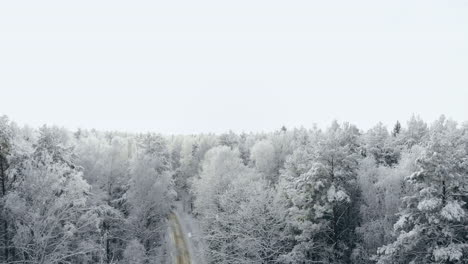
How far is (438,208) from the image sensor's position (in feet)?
74.1

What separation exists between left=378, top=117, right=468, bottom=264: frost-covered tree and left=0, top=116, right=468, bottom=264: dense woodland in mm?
70

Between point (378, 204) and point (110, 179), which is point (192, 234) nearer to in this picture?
point (110, 179)

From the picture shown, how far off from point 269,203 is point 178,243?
→ 21111 mm

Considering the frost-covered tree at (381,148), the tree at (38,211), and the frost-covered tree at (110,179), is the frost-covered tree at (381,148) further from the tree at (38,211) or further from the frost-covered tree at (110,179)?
the tree at (38,211)

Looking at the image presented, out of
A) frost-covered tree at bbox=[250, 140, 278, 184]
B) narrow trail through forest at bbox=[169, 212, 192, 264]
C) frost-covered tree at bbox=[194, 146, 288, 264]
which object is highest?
frost-covered tree at bbox=[250, 140, 278, 184]

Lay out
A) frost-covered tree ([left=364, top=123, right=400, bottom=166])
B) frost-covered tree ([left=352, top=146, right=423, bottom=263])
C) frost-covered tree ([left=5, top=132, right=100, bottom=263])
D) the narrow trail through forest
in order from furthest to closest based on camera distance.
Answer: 1. frost-covered tree ([left=364, top=123, right=400, bottom=166])
2. the narrow trail through forest
3. frost-covered tree ([left=352, top=146, right=423, bottom=263])
4. frost-covered tree ([left=5, top=132, right=100, bottom=263])

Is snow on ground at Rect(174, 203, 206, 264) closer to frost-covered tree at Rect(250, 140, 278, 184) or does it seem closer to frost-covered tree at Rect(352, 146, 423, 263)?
frost-covered tree at Rect(250, 140, 278, 184)

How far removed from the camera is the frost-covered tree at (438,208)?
21.7 meters

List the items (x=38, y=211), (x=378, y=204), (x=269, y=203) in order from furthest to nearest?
(x=269, y=203), (x=378, y=204), (x=38, y=211)

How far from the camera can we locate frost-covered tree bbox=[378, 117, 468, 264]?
21688 millimetres

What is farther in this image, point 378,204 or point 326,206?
point 378,204

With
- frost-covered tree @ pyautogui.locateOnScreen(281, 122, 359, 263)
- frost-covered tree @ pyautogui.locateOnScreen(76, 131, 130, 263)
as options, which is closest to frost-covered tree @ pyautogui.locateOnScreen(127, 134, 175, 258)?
frost-covered tree @ pyautogui.locateOnScreen(76, 131, 130, 263)

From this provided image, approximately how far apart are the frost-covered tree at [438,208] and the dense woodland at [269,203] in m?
0.07

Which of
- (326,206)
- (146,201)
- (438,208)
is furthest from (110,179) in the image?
(438,208)
